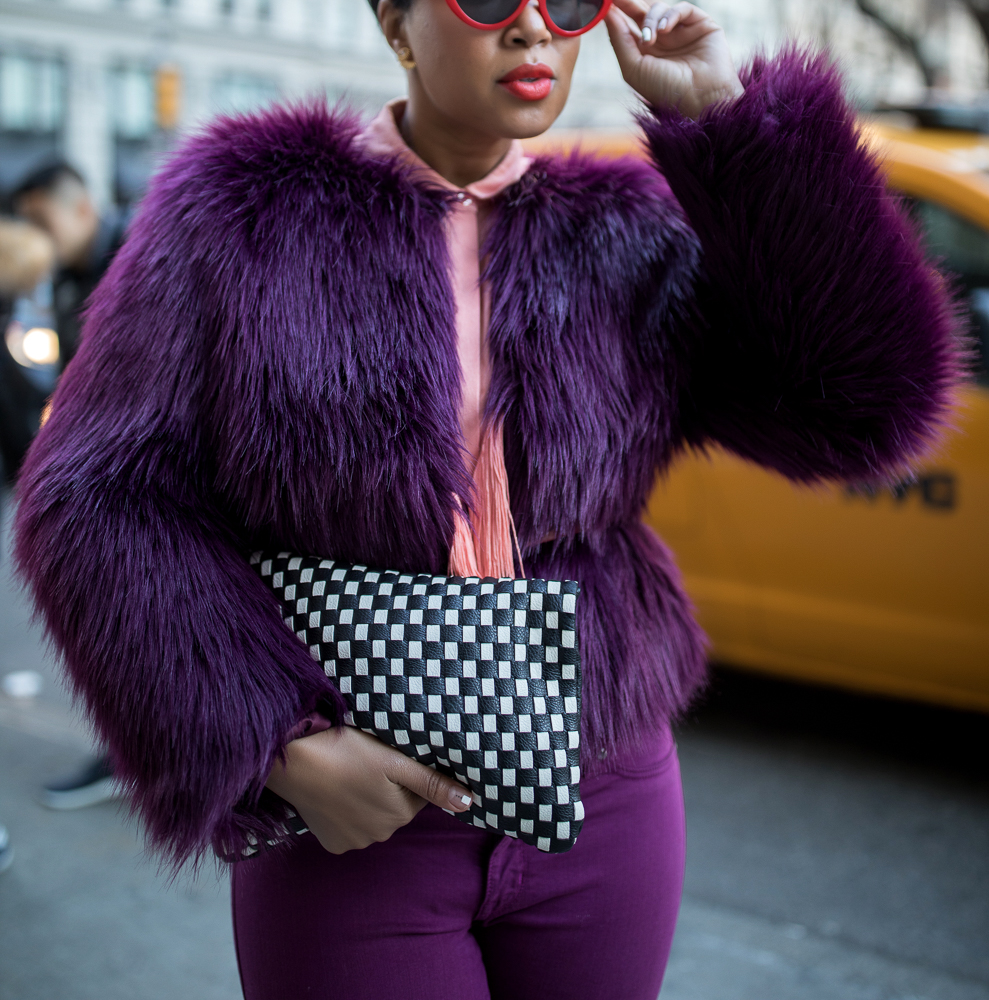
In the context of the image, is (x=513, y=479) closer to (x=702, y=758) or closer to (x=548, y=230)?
(x=548, y=230)

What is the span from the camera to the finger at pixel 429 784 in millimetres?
1183

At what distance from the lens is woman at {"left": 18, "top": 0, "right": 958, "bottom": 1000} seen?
1209 millimetres

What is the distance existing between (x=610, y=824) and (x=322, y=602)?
1.49ft

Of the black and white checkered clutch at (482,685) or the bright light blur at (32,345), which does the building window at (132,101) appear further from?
the black and white checkered clutch at (482,685)

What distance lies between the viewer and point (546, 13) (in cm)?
126

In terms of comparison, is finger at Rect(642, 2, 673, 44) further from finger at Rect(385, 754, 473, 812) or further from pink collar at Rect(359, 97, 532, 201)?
finger at Rect(385, 754, 473, 812)

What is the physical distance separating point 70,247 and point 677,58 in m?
3.10

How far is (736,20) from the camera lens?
1340 inches

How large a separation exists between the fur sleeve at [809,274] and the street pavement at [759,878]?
1.47 meters

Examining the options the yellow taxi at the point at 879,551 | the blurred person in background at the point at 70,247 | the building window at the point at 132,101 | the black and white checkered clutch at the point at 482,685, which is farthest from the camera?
the building window at the point at 132,101

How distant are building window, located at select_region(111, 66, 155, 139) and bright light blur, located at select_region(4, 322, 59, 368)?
89.0 feet

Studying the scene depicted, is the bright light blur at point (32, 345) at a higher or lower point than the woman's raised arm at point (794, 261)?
lower

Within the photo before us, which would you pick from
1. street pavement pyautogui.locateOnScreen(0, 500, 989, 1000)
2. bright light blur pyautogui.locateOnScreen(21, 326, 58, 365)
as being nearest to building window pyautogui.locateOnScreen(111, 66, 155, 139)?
bright light blur pyautogui.locateOnScreen(21, 326, 58, 365)

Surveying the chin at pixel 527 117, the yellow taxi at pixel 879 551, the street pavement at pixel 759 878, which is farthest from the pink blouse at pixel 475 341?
the yellow taxi at pixel 879 551
